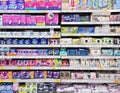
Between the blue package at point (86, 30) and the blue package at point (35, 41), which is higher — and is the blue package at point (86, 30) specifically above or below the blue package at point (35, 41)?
above

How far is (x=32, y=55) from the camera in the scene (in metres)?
4.14

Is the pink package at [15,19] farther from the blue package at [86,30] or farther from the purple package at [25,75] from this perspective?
the blue package at [86,30]

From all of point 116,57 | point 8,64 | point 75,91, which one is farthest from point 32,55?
point 116,57

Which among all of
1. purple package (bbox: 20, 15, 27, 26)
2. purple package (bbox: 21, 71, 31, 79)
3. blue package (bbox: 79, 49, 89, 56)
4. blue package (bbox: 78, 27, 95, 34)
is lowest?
purple package (bbox: 21, 71, 31, 79)

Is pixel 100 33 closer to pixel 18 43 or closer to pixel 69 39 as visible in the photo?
pixel 69 39

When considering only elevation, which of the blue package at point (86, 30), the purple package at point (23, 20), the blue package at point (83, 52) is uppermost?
the purple package at point (23, 20)

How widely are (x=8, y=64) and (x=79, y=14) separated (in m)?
1.44

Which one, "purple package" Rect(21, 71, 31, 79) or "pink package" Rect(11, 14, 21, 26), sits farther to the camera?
"purple package" Rect(21, 71, 31, 79)

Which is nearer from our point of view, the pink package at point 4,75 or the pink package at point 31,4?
the pink package at point 31,4

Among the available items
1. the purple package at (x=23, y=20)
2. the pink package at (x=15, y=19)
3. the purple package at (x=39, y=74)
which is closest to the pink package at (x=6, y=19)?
the pink package at (x=15, y=19)

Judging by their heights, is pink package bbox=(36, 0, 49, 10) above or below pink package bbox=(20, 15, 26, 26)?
above

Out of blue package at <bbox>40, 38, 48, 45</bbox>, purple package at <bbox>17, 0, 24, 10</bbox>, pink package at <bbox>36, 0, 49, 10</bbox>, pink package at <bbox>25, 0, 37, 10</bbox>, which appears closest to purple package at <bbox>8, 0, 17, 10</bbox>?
purple package at <bbox>17, 0, 24, 10</bbox>

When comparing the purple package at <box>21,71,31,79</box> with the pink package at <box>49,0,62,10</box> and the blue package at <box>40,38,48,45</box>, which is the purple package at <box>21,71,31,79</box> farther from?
the pink package at <box>49,0,62,10</box>

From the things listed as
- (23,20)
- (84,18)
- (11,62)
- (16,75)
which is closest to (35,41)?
(23,20)
